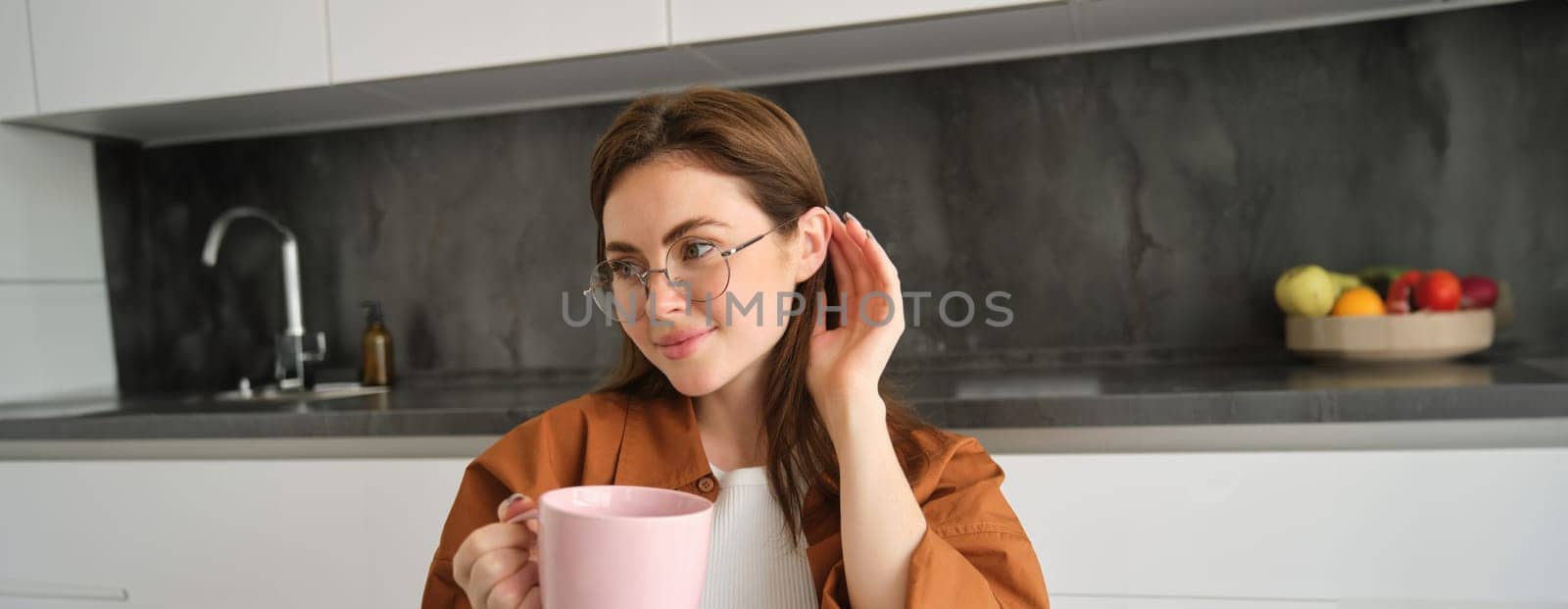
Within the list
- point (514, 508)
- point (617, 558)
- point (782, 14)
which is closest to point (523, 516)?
point (514, 508)

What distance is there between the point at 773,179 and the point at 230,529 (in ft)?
4.01

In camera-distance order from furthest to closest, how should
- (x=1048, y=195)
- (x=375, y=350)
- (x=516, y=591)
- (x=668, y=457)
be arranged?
(x=375, y=350)
(x=1048, y=195)
(x=668, y=457)
(x=516, y=591)

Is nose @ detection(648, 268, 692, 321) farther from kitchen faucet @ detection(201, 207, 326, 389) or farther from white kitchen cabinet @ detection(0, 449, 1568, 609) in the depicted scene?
kitchen faucet @ detection(201, 207, 326, 389)

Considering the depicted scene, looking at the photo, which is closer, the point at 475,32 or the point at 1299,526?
the point at 1299,526

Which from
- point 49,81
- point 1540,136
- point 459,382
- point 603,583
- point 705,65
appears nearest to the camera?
point 603,583

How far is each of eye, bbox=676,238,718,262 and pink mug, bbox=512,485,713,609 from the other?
37 cm

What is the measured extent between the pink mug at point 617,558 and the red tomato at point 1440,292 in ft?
4.98

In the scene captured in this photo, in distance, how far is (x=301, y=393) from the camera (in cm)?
218

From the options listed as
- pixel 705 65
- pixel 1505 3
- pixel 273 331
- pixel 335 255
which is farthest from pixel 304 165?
pixel 1505 3

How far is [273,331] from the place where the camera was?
2.35 metres

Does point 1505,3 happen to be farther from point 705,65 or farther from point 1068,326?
point 705,65

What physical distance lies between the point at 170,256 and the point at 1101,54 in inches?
82.5

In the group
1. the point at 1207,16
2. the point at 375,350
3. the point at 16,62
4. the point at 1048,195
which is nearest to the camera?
the point at 1207,16

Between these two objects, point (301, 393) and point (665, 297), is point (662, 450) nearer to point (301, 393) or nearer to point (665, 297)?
point (665, 297)
